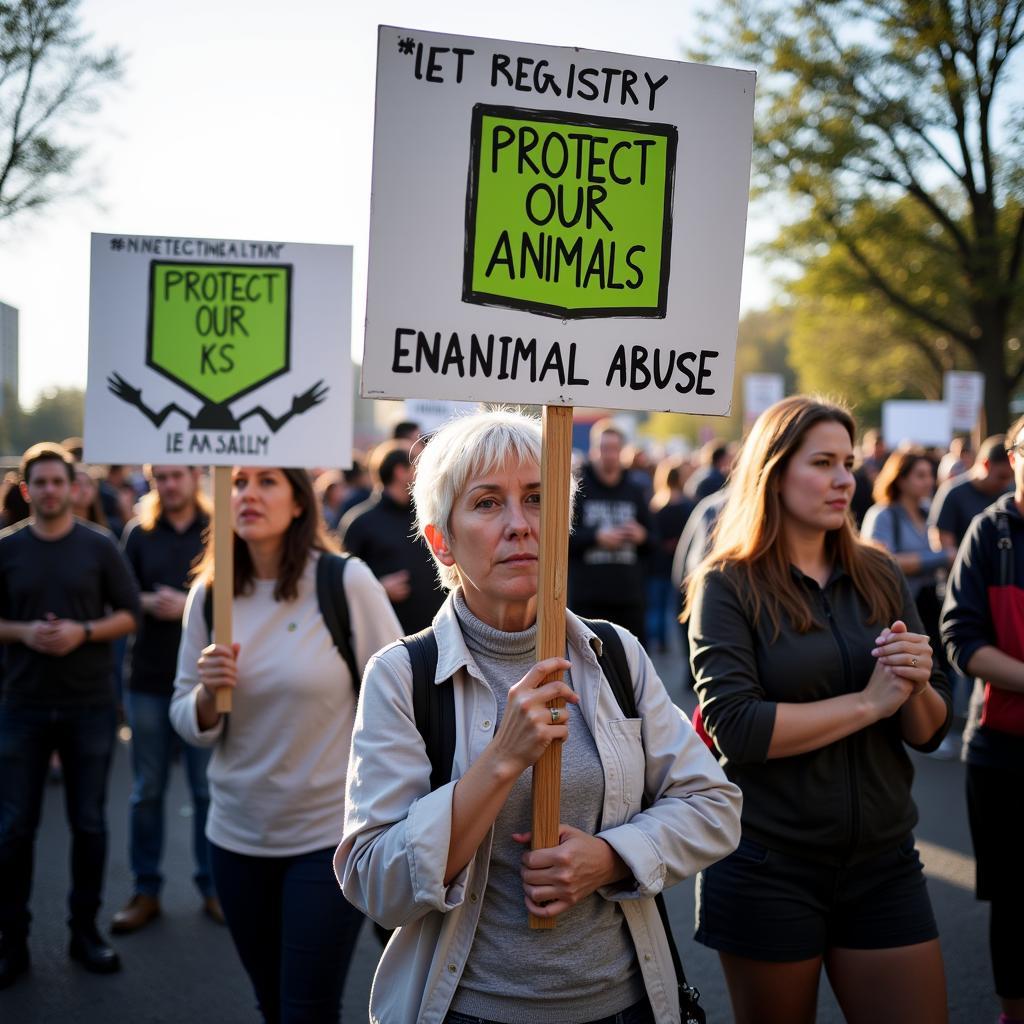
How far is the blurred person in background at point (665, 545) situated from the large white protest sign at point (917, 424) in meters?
7.42

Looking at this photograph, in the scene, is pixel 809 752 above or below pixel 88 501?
below

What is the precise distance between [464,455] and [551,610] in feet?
1.29

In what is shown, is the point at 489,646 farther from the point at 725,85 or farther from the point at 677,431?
the point at 677,431

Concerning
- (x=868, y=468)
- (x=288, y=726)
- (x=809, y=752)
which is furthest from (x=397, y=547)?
(x=868, y=468)

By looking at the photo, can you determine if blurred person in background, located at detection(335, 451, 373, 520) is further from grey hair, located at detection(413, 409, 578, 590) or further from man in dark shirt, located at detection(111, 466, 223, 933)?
grey hair, located at detection(413, 409, 578, 590)

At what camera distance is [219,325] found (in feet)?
13.0

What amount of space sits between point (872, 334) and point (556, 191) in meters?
40.1

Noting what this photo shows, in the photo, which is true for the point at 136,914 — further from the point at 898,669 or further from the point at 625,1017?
the point at 898,669

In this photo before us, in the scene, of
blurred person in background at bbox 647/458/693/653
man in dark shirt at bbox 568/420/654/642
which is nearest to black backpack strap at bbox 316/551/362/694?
man in dark shirt at bbox 568/420/654/642

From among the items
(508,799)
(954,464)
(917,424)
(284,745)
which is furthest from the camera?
(917,424)

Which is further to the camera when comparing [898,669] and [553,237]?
[898,669]

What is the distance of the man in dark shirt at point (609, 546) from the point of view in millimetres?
8102

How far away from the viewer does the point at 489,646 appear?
2.28 meters

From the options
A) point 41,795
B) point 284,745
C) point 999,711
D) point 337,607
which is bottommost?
point 41,795
